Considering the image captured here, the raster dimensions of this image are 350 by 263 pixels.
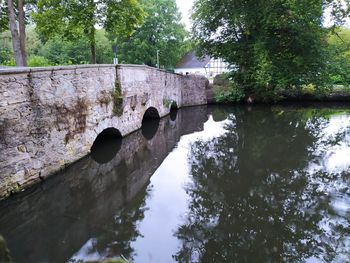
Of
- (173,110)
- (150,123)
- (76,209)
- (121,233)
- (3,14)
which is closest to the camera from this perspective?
(121,233)

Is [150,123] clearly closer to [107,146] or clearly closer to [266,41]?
[107,146]

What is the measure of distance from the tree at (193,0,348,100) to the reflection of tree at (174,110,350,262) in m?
8.87

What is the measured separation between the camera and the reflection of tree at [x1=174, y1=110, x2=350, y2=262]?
414 cm

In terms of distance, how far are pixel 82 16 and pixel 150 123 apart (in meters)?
4.92

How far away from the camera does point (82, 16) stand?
37.3ft

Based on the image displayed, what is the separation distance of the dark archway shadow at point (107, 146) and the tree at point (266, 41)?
382 inches

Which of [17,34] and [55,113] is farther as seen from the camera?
[17,34]

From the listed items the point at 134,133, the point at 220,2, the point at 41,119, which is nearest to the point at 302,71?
the point at 220,2

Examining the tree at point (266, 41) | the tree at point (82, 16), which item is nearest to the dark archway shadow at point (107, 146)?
the tree at point (82, 16)

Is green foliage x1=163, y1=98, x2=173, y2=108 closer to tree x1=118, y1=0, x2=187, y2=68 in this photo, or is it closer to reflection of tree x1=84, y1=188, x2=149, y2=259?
reflection of tree x1=84, y1=188, x2=149, y2=259

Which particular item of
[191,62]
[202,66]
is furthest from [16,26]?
[191,62]

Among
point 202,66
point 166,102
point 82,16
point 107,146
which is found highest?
point 82,16

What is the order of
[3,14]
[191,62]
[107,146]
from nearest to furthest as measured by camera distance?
[107,146]
[3,14]
[191,62]

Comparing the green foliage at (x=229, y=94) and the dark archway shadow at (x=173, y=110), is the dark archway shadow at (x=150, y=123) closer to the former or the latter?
the dark archway shadow at (x=173, y=110)
